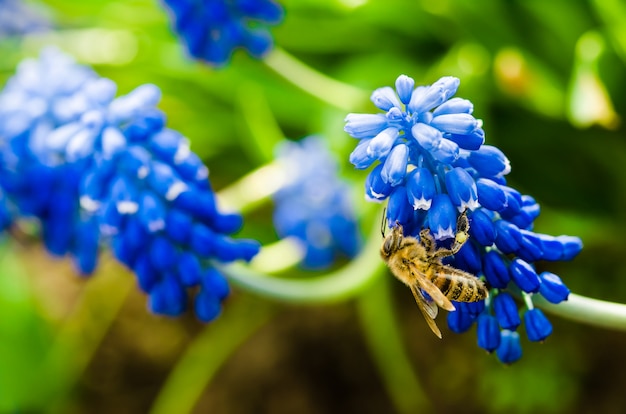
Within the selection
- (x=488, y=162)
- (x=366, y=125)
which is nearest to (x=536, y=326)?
(x=488, y=162)

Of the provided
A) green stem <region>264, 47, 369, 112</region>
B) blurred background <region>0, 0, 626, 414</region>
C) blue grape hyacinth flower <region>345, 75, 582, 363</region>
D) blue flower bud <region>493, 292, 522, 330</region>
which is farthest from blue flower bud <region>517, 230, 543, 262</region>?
green stem <region>264, 47, 369, 112</region>

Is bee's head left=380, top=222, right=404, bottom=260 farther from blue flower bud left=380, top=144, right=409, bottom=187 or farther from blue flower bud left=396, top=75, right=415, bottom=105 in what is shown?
blue flower bud left=396, top=75, right=415, bottom=105

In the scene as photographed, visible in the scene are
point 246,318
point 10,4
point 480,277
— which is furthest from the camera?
point 10,4

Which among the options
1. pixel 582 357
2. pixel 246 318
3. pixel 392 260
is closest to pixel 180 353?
pixel 246 318

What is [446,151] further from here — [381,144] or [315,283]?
[315,283]

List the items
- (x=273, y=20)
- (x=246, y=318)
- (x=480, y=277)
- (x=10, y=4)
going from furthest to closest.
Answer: (x=10, y=4) → (x=246, y=318) → (x=273, y=20) → (x=480, y=277)

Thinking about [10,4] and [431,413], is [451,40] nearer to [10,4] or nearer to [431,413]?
[431,413]

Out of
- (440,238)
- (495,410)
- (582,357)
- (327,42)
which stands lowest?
(495,410)
